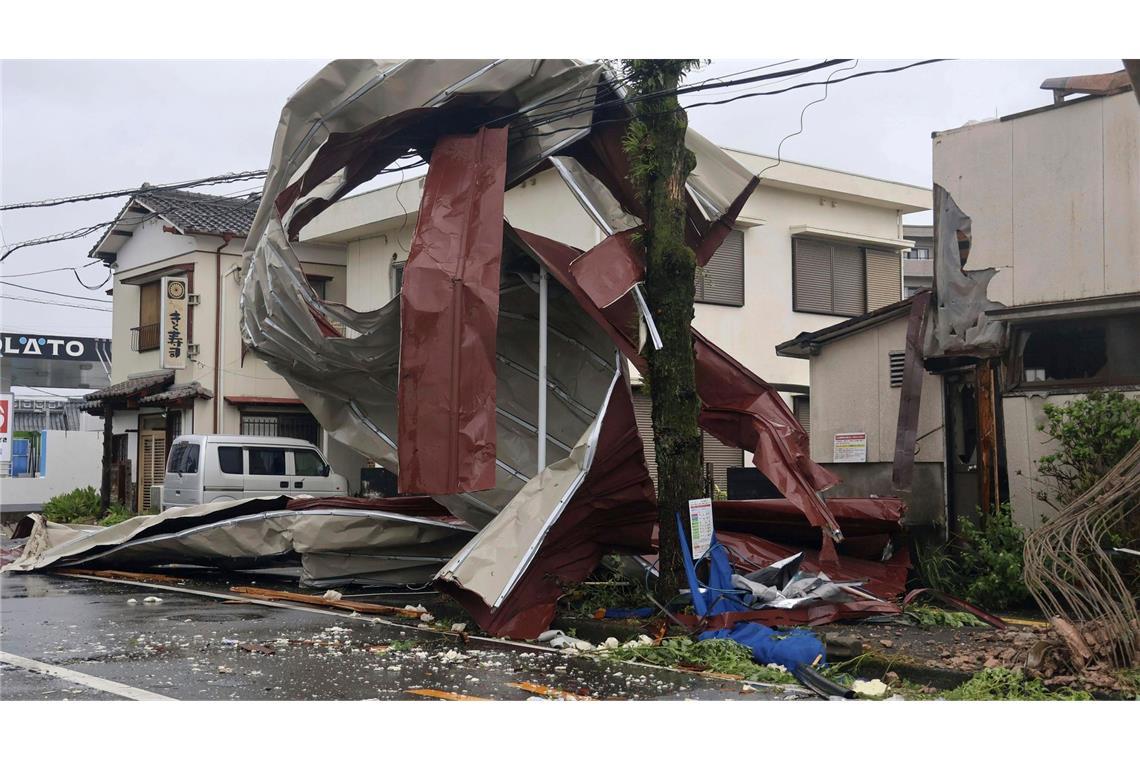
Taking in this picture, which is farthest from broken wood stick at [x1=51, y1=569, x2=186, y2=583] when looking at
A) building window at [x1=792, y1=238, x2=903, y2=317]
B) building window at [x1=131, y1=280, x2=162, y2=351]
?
building window at [x1=131, y1=280, x2=162, y2=351]

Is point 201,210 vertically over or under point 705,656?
over

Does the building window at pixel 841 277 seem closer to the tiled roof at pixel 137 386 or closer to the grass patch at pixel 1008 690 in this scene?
the grass patch at pixel 1008 690

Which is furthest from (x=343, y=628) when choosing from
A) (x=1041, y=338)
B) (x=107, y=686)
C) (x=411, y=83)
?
(x=1041, y=338)

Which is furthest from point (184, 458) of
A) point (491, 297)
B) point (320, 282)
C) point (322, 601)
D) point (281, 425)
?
→ point (491, 297)

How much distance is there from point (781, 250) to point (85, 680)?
16694 mm

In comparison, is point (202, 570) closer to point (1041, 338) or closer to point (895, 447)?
point (895, 447)

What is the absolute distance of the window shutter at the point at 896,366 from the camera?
12.9m

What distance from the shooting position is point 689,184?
11.3m

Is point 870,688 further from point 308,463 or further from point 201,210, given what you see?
point 201,210

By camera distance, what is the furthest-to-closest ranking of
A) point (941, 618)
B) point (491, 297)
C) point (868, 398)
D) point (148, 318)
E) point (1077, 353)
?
point (148, 318) < point (868, 398) < point (1077, 353) < point (491, 297) < point (941, 618)

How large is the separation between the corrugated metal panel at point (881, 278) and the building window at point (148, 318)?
17073 millimetres

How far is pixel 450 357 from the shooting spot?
396 inches

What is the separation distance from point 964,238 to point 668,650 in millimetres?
5932

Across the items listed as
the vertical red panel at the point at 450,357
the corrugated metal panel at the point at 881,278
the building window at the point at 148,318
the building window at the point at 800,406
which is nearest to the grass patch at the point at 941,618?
the vertical red panel at the point at 450,357
